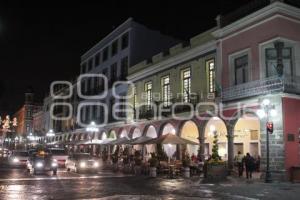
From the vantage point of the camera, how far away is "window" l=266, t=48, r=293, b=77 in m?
21.8

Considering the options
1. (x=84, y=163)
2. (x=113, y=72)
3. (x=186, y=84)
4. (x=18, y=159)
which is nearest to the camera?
(x=84, y=163)

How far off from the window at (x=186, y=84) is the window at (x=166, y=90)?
2.01 metres

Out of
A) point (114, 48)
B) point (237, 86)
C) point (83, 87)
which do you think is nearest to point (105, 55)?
point (114, 48)

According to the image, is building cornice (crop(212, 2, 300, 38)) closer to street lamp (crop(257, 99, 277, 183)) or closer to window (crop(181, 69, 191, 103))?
street lamp (crop(257, 99, 277, 183))

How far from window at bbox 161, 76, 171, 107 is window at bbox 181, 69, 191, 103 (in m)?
2.01

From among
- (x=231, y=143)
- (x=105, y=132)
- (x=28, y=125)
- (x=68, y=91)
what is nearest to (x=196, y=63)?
(x=231, y=143)

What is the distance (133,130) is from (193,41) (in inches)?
465

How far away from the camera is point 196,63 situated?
92.2 ft

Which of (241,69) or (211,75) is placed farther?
(211,75)

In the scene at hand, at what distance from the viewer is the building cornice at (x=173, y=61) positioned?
2680cm

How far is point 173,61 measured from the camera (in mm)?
30578

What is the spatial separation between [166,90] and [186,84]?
112 inches

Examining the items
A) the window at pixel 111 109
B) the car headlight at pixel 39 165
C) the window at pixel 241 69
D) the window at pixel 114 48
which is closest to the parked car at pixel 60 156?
the car headlight at pixel 39 165

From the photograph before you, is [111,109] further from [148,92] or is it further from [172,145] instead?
[172,145]
